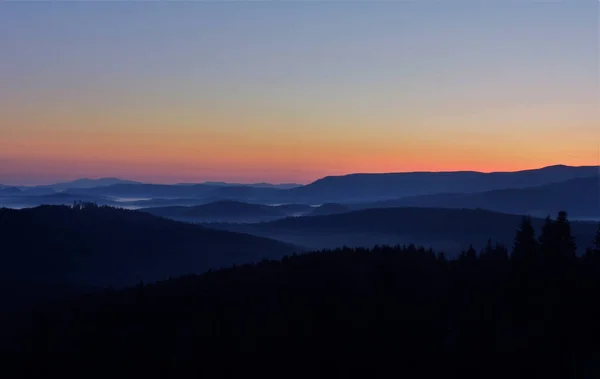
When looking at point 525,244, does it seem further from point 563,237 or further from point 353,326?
point 353,326

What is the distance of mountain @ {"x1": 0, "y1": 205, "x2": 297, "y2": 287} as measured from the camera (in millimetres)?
83938

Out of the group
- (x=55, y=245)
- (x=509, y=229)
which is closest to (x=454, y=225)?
(x=509, y=229)

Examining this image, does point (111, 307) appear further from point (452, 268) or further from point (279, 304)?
point (452, 268)

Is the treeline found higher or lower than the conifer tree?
lower

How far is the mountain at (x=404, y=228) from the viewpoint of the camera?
4866 inches

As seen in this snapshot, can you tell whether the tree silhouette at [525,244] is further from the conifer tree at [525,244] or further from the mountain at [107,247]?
the mountain at [107,247]

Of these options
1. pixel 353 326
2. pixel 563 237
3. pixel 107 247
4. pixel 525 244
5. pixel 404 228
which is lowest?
pixel 107 247

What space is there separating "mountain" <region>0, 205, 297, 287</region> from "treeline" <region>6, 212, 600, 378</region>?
45.4 m

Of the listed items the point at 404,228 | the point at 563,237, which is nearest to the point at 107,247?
the point at 404,228

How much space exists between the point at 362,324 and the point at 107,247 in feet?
261

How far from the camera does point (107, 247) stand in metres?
98.6

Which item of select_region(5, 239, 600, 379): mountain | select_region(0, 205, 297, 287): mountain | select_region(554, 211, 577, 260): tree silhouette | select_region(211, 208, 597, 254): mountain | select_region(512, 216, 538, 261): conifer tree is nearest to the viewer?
select_region(5, 239, 600, 379): mountain

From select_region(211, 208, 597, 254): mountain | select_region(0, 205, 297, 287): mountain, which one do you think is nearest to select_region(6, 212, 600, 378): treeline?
select_region(0, 205, 297, 287): mountain

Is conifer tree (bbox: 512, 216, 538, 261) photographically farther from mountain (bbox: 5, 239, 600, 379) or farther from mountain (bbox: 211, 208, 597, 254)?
mountain (bbox: 211, 208, 597, 254)
